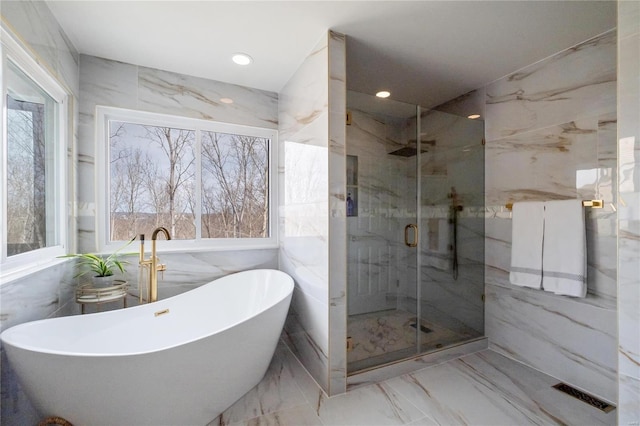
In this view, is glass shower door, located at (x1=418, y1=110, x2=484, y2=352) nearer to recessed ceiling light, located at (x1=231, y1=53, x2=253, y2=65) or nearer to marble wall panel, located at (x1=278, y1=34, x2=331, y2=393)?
marble wall panel, located at (x1=278, y1=34, x2=331, y2=393)

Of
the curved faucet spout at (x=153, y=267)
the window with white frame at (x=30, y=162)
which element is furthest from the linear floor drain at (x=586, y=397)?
the window with white frame at (x=30, y=162)

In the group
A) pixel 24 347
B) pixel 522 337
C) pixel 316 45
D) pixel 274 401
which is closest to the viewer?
pixel 24 347

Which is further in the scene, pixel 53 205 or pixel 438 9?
pixel 53 205

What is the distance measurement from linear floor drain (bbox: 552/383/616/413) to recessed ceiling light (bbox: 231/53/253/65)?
3314 mm

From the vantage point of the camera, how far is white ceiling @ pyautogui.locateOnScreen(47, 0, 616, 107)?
1627mm

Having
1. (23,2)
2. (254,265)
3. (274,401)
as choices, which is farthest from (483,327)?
(23,2)

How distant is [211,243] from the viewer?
8.45ft

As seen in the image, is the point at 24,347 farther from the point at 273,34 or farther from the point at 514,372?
the point at 514,372

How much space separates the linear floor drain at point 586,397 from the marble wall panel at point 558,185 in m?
0.06

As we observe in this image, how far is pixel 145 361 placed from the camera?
4.03 feet

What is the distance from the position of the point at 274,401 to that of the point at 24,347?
1307mm

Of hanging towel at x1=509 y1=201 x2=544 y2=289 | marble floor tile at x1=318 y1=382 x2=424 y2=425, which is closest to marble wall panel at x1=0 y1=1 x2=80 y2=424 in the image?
marble floor tile at x1=318 y1=382 x2=424 y2=425

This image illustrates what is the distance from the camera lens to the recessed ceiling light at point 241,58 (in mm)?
2115

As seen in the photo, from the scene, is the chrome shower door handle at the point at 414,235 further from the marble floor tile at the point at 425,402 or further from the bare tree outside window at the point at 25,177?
the bare tree outside window at the point at 25,177
